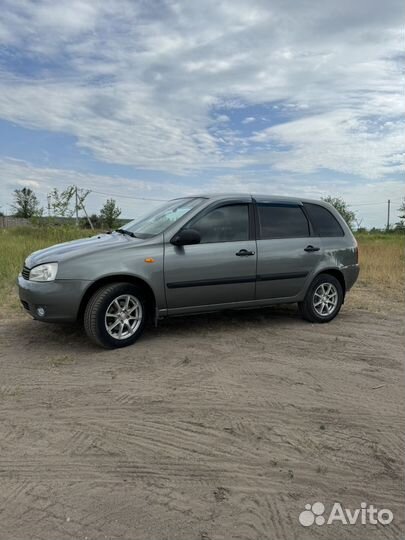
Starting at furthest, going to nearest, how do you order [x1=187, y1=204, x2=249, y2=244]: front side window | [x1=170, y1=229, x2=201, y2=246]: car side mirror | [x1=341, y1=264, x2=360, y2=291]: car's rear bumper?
[x1=341, y1=264, x2=360, y2=291]: car's rear bumper
[x1=187, y1=204, x2=249, y2=244]: front side window
[x1=170, y1=229, x2=201, y2=246]: car side mirror

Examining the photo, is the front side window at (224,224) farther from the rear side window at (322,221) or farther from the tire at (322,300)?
the tire at (322,300)

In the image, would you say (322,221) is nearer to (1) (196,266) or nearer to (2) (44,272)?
(1) (196,266)

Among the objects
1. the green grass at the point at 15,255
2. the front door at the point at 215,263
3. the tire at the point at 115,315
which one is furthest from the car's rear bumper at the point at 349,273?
the green grass at the point at 15,255

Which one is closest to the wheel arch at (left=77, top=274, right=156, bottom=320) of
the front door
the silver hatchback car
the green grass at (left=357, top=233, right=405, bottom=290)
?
the silver hatchback car

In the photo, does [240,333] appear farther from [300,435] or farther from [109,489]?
[109,489]

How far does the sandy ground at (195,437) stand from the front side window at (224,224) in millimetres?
1294

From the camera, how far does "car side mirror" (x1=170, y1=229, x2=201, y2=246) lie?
5309 mm

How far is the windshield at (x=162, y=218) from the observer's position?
5637mm

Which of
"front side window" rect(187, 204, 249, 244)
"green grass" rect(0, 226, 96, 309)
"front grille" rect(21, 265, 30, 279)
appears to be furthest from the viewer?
"green grass" rect(0, 226, 96, 309)

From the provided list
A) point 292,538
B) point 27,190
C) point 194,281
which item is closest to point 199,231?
point 194,281

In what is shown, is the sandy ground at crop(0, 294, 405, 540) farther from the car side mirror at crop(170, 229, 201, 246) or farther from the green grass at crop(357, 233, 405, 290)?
the green grass at crop(357, 233, 405, 290)

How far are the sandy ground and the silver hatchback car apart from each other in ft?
1.53

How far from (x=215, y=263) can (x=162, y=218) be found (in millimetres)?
940

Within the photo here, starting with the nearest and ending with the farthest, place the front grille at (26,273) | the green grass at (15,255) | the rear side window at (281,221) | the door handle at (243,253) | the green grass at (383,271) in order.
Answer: the front grille at (26,273) < the door handle at (243,253) < the rear side window at (281,221) < the green grass at (15,255) < the green grass at (383,271)
